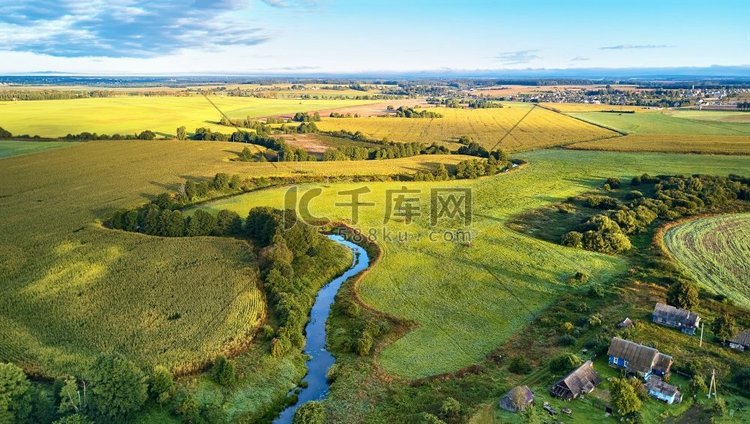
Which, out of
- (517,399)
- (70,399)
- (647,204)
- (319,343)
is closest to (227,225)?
(319,343)

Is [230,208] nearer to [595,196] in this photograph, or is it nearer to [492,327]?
[492,327]

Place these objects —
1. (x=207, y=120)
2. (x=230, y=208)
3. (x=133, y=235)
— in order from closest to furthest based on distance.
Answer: (x=133, y=235), (x=230, y=208), (x=207, y=120)

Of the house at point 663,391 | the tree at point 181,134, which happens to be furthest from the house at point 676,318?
the tree at point 181,134

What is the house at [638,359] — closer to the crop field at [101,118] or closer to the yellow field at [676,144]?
the yellow field at [676,144]

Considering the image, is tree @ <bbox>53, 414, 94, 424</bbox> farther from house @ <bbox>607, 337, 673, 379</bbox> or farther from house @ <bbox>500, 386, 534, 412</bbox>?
house @ <bbox>607, 337, 673, 379</bbox>

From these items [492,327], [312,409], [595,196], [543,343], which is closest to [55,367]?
[312,409]
